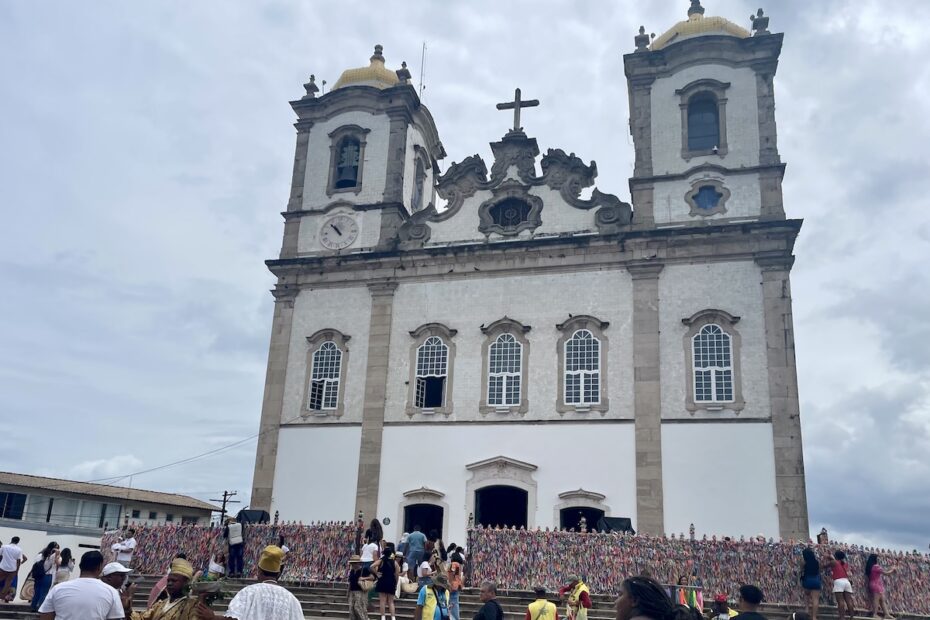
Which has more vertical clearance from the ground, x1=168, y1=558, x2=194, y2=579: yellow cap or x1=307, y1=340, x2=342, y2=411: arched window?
x1=307, y1=340, x2=342, y2=411: arched window

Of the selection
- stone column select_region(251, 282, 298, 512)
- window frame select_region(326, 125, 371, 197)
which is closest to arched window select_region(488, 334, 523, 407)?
stone column select_region(251, 282, 298, 512)

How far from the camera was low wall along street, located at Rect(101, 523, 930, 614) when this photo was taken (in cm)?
1648

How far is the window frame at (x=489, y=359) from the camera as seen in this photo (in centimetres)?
2233

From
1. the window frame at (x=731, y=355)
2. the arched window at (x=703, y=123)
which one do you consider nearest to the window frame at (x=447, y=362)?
the window frame at (x=731, y=355)

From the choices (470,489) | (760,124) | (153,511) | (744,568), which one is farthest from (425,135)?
(153,511)

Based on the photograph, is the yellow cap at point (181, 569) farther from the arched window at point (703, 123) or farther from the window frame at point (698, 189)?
the arched window at point (703, 123)

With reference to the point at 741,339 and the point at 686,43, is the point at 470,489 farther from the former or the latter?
the point at 686,43

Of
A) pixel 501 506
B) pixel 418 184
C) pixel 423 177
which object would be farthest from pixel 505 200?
pixel 501 506

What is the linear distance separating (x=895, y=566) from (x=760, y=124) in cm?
1270

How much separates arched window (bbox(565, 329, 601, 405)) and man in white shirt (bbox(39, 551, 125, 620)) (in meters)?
16.7

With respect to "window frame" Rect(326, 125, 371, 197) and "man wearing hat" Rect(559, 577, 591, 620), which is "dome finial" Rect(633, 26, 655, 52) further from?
"man wearing hat" Rect(559, 577, 591, 620)

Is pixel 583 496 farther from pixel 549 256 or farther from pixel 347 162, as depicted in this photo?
pixel 347 162

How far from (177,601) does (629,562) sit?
1317cm

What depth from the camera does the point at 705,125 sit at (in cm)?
2444
